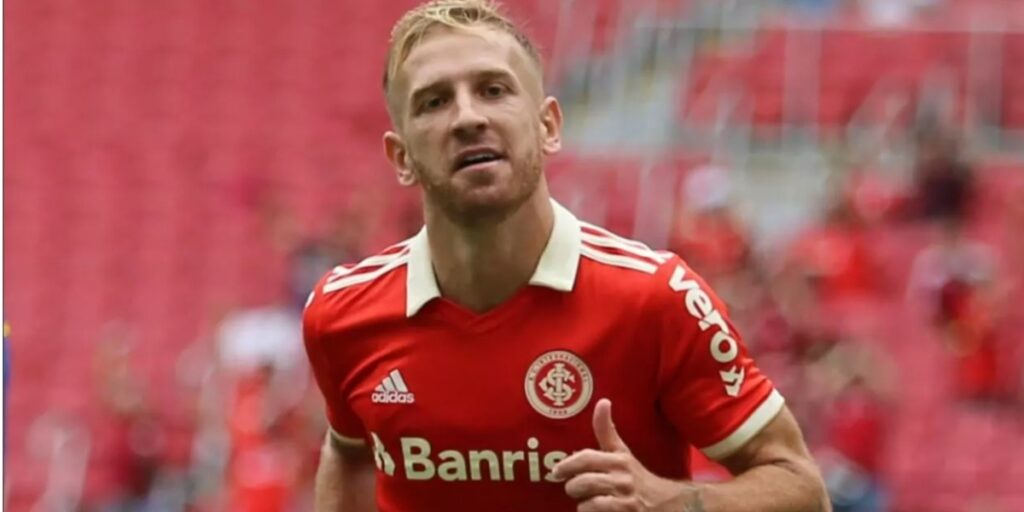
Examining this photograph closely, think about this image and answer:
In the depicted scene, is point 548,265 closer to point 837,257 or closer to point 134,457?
point 134,457

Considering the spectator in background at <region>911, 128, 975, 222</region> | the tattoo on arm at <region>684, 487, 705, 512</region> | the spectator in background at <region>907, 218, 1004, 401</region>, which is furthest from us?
the spectator in background at <region>911, 128, 975, 222</region>

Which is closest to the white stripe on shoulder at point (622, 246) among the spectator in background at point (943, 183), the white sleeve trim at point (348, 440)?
the white sleeve trim at point (348, 440)

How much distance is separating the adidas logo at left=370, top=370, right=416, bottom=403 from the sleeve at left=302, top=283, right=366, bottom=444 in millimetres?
A: 151

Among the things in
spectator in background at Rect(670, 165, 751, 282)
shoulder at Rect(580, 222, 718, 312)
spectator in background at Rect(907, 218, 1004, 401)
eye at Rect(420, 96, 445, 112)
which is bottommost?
spectator in background at Rect(907, 218, 1004, 401)

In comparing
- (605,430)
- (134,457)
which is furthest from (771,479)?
(134,457)

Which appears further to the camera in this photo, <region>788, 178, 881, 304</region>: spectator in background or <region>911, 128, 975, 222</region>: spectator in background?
<region>911, 128, 975, 222</region>: spectator in background

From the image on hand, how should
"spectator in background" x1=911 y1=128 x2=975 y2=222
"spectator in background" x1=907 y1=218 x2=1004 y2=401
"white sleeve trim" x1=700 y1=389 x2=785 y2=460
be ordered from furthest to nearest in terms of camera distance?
1. "spectator in background" x1=911 y1=128 x2=975 y2=222
2. "spectator in background" x1=907 y1=218 x2=1004 y2=401
3. "white sleeve trim" x1=700 y1=389 x2=785 y2=460

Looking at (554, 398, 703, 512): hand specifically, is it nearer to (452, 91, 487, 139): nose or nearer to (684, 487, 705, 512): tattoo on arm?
(684, 487, 705, 512): tattoo on arm

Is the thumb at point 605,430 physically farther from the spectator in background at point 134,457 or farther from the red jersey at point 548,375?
the spectator in background at point 134,457

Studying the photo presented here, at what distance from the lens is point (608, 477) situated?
346 cm

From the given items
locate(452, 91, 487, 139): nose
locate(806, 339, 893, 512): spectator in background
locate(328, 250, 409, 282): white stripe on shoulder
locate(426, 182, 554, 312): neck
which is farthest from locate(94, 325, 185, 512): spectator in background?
locate(452, 91, 487, 139): nose

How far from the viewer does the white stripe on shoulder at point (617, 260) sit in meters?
3.84

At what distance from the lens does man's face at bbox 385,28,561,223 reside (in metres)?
3.74

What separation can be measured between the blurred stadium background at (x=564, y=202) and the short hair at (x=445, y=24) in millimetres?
5736
